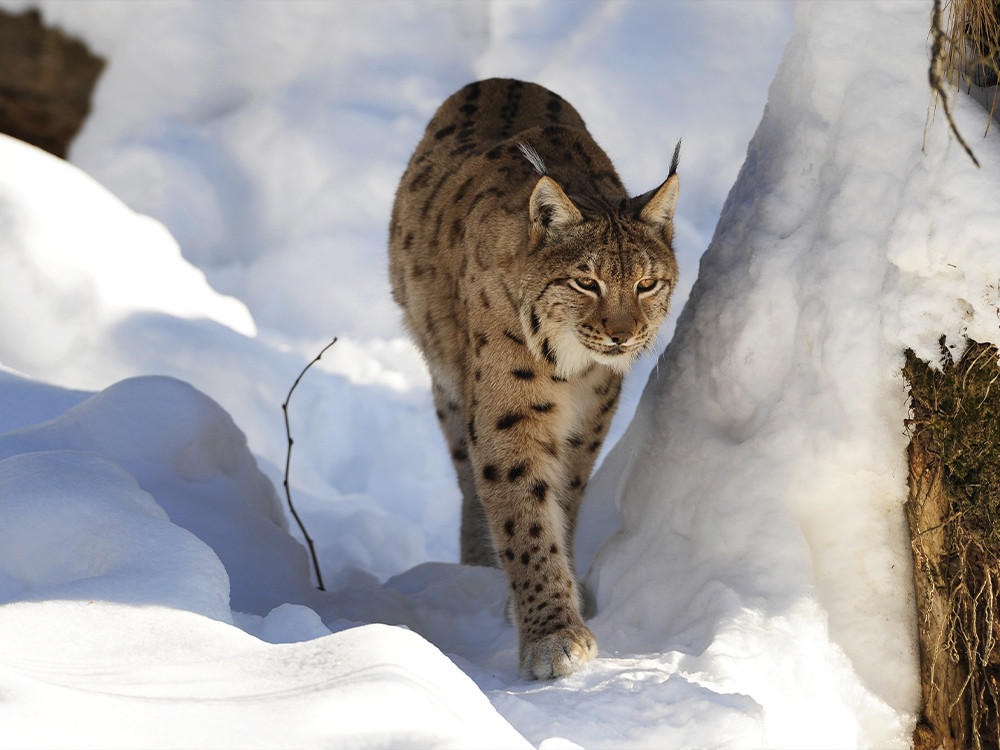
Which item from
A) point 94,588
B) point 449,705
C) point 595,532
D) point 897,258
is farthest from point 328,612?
point 897,258

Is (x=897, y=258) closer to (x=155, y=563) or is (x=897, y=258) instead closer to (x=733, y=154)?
(x=155, y=563)

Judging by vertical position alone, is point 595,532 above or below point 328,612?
above

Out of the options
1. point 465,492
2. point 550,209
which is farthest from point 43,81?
point 550,209

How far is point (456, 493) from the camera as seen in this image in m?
6.75

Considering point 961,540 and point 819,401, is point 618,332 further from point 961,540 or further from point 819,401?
point 961,540

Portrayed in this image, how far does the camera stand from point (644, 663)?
2959mm

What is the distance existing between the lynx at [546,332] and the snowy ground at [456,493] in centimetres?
23

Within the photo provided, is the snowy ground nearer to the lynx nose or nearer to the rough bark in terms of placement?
the lynx nose

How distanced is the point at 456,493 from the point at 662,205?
3.70m

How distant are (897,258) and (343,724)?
1.96m

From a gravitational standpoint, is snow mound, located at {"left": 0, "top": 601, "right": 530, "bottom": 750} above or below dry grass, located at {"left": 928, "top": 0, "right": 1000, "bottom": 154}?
below

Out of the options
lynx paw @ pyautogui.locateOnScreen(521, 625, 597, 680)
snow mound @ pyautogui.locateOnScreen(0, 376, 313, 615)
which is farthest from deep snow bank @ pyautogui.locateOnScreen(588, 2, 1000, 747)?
snow mound @ pyautogui.locateOnScreen(0, 376, 313, 615)

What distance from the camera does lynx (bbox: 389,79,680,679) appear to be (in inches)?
129

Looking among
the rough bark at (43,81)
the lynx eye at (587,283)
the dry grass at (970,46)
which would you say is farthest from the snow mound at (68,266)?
the dry grass at (970,46)
